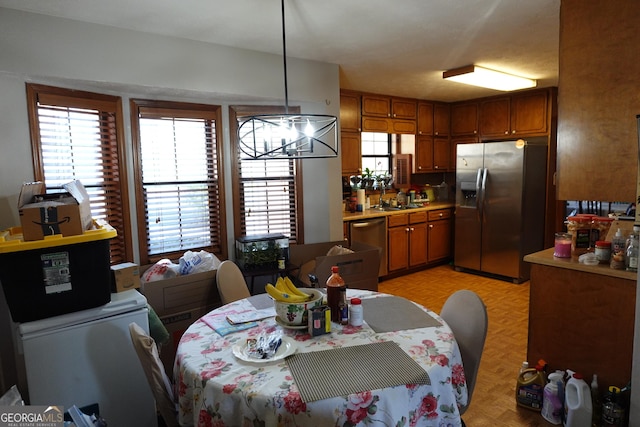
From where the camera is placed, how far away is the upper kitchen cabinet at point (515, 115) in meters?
4.94

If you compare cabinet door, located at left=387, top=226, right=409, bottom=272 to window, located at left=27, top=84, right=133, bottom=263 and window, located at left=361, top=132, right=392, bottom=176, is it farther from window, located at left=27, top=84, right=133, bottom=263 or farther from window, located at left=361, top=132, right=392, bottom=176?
window, located at left=27, top=84, right=133, bottom=263

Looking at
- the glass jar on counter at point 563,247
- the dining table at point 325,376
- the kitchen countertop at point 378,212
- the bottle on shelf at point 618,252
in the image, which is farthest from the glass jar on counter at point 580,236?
the kitchen countertop at point 378,212

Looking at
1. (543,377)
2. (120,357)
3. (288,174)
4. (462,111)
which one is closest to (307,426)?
(120,357)

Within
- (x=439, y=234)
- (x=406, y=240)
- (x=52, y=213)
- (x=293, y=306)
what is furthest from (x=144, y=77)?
(x=439, y=234)

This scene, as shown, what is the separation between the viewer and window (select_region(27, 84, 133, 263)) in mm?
2561

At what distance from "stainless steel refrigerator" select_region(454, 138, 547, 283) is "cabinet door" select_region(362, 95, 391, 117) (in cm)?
114

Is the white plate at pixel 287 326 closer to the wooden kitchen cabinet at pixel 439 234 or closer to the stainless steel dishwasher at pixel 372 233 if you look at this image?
→ the stainless steel dishwasher at pixel 372 233

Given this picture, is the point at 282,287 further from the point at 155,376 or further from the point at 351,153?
the point at 351,153

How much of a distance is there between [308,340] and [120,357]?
1121 mm

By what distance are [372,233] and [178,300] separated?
2616 mm

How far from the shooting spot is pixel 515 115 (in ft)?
17.0

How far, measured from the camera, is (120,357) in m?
2.12

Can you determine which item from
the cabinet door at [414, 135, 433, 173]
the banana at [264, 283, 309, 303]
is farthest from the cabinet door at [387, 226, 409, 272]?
the banana at [264, 283, 309, 303]

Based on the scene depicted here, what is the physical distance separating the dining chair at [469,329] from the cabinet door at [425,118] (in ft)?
13.3
